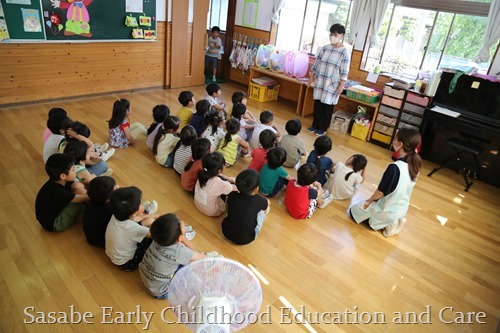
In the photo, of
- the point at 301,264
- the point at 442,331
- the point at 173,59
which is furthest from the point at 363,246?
the point at 173,59

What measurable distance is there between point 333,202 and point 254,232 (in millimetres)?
1172

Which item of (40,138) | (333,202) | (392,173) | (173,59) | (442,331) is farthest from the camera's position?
(173,59)

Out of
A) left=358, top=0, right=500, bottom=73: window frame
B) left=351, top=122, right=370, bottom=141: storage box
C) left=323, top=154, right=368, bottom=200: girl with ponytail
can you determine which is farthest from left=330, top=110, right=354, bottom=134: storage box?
left=323, top=154, right=368, bottom=200: girl with ponytail

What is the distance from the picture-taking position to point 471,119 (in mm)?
4109

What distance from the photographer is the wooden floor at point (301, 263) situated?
2.12 m

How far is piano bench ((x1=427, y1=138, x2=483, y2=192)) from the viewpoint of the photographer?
396 cm

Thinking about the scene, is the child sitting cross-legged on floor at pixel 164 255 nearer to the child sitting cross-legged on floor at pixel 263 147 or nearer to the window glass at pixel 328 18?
the child sitting cross-legged on floor at pixel 263 147

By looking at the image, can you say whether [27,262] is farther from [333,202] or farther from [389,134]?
[389,134]

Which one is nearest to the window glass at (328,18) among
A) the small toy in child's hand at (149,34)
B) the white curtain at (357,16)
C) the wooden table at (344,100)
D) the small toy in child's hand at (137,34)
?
the white curtain at (357,16)

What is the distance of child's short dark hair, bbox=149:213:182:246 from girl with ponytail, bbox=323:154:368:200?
78.9 inches

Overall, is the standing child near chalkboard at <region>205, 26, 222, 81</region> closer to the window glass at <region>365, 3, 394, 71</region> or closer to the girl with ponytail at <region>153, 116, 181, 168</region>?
the window glass at <region>365, 3, 394, 71</region>

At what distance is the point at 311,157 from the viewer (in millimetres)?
3516

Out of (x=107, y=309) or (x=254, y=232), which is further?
(x=254, y=232)

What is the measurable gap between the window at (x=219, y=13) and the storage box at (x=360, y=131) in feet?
13.4
